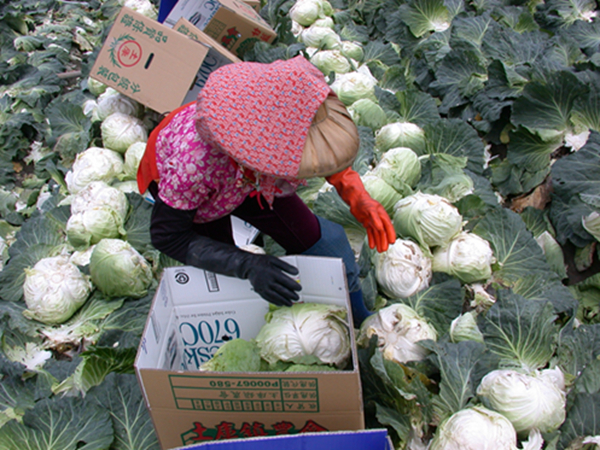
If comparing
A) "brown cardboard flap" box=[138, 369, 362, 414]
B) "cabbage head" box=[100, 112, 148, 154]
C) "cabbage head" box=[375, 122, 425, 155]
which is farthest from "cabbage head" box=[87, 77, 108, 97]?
"brown cardboard flap" box=[138, 369, 362, 414]

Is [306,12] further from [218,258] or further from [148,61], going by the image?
[218,258]

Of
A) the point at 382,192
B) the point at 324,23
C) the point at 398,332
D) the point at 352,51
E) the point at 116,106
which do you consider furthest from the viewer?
the point at 324,23

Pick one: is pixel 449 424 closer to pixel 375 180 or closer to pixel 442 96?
pixel 375 180

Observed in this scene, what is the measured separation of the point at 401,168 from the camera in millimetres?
3025

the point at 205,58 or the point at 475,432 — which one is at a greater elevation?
the point at 205,58

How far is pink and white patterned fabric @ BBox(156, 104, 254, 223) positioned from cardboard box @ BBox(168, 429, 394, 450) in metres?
0.78

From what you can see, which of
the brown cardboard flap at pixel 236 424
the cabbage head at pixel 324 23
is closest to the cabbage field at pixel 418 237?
the cabbage head at pixel 324 23

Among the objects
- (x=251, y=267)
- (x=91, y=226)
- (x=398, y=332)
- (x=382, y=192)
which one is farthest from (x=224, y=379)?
(x=91, y=226)

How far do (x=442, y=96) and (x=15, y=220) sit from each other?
147 inches

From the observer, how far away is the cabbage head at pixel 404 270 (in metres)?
2.41

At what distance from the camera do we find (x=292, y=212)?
2.05 m

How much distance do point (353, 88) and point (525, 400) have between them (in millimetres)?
2790

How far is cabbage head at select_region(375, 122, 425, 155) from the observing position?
10.9 ft

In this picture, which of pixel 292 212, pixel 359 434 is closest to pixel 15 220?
pixel 292 212
